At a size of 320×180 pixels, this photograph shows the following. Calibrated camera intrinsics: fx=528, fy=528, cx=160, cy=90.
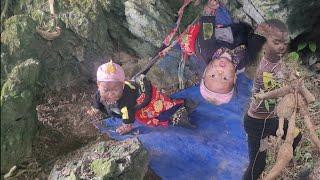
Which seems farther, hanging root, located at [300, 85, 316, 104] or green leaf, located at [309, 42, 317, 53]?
green leaf, located at [309, 42, 317, 53]

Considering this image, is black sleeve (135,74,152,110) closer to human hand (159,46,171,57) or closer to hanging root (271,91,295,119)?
human hand (159,46,171,57)

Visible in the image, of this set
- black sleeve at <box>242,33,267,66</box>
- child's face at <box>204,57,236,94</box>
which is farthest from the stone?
black sleeve at <box>242,33,267,66</box>

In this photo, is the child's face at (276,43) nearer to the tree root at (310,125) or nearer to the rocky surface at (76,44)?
the rocky surface at (76,44)

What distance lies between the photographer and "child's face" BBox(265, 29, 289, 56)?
11.3 ft

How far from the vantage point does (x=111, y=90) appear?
3.18 metres

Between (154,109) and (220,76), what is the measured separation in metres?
0.49

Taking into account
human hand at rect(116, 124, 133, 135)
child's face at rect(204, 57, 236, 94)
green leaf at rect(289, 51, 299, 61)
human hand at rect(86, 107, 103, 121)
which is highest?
green leaf at rect(289, 51, 299, 61)

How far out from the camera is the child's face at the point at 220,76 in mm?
3428

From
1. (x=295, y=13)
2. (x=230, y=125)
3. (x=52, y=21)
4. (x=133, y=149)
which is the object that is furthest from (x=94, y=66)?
(x=295, y=13)

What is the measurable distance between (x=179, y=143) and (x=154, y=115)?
0.25m

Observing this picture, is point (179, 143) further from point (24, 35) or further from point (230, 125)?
point (24, 35)

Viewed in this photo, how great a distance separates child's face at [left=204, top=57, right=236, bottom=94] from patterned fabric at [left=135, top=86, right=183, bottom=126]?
0.30 meters

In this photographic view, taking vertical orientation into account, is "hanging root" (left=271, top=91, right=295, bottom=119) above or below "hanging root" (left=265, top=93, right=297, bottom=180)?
above

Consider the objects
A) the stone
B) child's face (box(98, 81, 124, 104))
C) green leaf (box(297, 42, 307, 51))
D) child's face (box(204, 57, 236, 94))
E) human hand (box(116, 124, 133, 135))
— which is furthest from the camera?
green leaf (box(297, 42, 307, 51))
